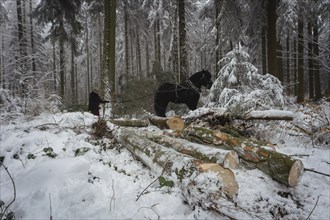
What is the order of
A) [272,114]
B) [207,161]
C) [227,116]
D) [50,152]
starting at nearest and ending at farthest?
1. [207,161]
2. [50,152]
3. [272,114]
4. [227,116]

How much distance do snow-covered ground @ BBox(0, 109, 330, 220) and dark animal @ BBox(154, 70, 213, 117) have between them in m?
4.69

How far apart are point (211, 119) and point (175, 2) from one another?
972 cm

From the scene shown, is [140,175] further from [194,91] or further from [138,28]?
[138,28]

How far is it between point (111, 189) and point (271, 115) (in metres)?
3.69

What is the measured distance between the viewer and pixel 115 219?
278 cm

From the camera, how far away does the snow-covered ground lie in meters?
2.96

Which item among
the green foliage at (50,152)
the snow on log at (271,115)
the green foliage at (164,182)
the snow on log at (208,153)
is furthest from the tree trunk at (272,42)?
the green foliage at (50,152)

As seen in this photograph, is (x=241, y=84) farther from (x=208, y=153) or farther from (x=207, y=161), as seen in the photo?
(x=207, y=161)

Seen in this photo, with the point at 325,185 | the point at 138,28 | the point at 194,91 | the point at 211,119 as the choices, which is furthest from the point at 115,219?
the point at 138,28

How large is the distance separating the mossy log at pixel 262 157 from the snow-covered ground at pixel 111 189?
150 millimetres

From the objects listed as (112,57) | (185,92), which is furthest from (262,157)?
(112,57)

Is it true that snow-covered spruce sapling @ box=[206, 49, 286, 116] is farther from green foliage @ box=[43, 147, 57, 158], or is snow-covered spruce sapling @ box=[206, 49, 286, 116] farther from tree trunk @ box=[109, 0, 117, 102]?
green foliage @ box=[43, 147, 57, 158]

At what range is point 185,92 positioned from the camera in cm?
947

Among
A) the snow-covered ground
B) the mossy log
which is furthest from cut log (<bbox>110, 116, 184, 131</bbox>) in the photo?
the snow-covered ground
